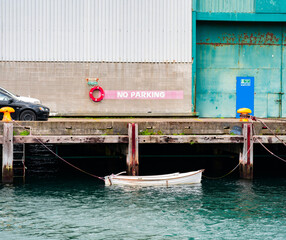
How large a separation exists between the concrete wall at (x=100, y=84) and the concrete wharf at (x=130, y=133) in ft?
32.3

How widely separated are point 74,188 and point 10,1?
14074 millimetres

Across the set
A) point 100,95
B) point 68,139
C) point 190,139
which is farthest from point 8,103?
point 100,95

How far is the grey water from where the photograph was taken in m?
13.6

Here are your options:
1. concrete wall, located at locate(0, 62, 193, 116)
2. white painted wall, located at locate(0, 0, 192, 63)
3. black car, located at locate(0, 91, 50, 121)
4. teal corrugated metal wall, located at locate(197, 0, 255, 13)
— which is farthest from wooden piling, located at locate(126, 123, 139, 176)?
teal corrugated metal wall, located at locate(197, 0, 255, 13)

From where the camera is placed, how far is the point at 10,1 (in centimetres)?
2880

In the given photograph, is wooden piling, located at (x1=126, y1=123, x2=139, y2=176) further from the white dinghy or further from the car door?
the car door

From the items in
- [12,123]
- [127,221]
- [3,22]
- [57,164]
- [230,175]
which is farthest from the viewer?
[3,22]

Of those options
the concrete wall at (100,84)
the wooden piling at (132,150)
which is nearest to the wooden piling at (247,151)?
the wooden piling at (132,150)

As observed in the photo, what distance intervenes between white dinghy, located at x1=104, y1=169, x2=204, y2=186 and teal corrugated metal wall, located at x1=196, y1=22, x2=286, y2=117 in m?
12.0

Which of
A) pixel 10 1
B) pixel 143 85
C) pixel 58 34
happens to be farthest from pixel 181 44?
pixel 10 1

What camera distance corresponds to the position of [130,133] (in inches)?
754

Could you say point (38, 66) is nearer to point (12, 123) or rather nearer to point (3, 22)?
point (3, 22)

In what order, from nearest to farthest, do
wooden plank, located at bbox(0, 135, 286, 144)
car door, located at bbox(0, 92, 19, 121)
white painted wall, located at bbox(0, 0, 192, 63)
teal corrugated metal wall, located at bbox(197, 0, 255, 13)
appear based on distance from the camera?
wooden plank, located at bbox(0, 135, 286, 144), car door, located at bbox(0, 92, 19, 121), white painted wall, located at bbox(0, 0, 192, 63), teal corrugated metal wall, located at bbox(197, 0, 255, 13)

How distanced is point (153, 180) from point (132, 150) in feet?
4.44
